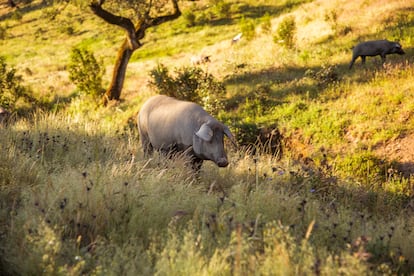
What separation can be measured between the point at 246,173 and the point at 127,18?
13864mm

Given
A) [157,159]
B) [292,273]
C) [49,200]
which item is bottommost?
[157,159]

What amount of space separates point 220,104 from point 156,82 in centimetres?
320

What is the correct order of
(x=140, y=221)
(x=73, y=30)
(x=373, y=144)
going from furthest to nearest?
(x=73, y=30)
(x=373, y=144)
(x=140, y=221)

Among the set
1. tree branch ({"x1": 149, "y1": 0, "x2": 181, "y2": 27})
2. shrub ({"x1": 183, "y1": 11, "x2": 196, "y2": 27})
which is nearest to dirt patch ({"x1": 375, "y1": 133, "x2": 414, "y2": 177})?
tree branch ({"x1": 149, "y1": 0, "x2": 181, "y2": 27})

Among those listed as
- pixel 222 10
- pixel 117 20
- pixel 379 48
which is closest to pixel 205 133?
pixel 379 48

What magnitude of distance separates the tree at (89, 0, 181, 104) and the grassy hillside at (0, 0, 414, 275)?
880 millimetres

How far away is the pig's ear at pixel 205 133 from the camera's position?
6.86m

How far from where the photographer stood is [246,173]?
737 centimetres

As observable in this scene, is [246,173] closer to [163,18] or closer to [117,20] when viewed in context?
[117,20]

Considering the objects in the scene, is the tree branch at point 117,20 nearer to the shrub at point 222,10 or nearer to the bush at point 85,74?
the bush at point 85,74

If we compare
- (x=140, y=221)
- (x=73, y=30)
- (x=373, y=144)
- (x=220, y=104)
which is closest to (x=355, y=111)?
→ (x=373, y=144)

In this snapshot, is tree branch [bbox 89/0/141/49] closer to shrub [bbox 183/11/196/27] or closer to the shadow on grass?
shrub [bbox 183/11/196/27]

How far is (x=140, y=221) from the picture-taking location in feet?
14.8

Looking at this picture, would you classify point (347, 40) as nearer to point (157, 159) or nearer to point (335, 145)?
point (335, 145)
